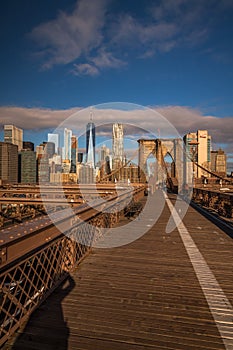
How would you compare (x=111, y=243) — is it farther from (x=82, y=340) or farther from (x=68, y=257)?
(x=82, y=340)

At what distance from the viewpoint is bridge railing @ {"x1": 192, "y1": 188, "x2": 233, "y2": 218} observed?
10.3 m

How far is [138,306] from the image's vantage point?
3.20m

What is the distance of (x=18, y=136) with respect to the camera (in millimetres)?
113625

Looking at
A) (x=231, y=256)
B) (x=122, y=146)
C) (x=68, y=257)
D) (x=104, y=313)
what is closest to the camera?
(x=104, y=313)

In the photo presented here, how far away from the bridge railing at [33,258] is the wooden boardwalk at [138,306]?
152mm

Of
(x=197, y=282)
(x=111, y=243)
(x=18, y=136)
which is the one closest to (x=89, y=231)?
(x=111, y=243)

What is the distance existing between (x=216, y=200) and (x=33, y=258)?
1197cm

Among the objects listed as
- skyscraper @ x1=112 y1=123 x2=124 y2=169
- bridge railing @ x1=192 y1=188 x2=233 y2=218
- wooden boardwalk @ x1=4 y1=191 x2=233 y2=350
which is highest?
skyscraper @ x1=112 y1=123 x2=124 y2=169

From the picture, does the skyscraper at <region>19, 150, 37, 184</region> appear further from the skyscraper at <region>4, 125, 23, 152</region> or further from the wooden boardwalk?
the wooden boardwalk

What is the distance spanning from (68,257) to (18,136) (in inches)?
4665

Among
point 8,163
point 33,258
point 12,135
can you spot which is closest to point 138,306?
point 33,258

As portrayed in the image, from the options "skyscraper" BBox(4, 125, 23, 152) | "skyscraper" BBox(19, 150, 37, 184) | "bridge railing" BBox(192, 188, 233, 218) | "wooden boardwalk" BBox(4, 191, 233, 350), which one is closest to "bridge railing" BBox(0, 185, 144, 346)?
"wooden boardwalk" BBox(4, 191, 233, 350)

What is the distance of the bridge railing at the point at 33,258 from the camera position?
2.55 metres

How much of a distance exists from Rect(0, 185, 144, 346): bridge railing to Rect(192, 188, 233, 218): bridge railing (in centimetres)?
682
